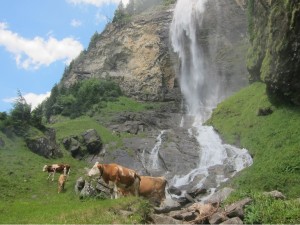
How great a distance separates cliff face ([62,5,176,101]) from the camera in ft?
274

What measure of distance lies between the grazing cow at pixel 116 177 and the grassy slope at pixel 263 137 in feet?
30.7

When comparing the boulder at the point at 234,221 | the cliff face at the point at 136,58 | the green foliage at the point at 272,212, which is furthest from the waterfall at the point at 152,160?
the cliff face at the point at 136,58

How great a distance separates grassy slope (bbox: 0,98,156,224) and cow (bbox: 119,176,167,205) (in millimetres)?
3241

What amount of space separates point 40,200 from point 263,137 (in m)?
23.3

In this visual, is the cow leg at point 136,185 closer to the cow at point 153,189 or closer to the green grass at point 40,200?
the cow at point 153,189

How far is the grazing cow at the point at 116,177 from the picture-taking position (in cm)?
2105

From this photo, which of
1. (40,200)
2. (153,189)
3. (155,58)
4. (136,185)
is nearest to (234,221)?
(136,185)

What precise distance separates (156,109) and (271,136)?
36.2 m

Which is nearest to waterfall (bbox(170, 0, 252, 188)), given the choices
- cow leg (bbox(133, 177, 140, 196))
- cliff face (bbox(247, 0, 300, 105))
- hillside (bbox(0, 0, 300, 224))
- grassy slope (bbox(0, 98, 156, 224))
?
hillside (bbox(0, 0, 300, 224))

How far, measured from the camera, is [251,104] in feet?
175

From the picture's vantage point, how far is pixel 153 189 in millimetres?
23078

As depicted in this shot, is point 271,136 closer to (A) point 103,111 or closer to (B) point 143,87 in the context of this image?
(A) point 103,111

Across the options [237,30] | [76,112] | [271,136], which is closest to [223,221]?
[271,136]

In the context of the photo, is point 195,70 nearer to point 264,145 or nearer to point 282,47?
point 264,145
